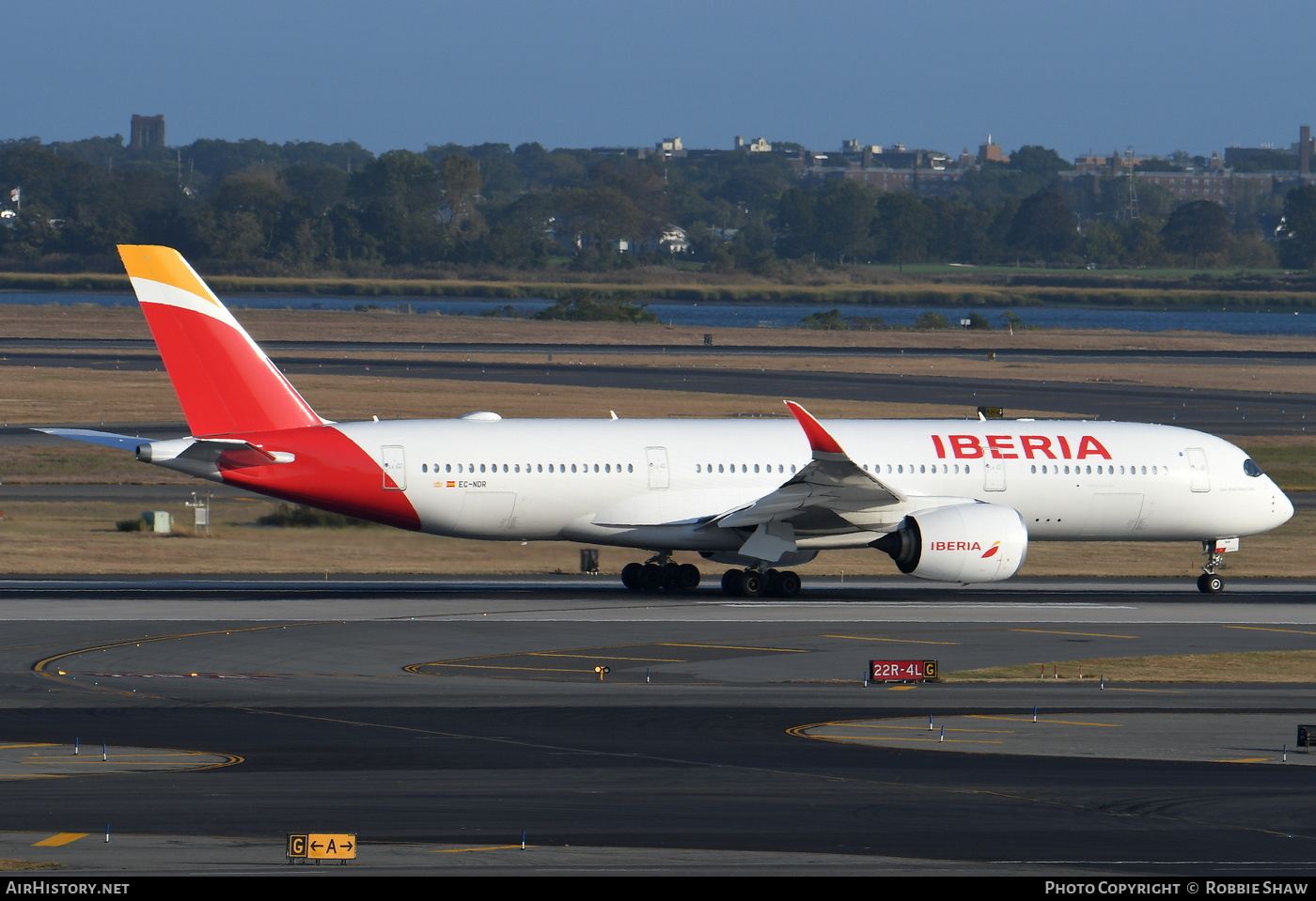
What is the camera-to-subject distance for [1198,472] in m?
41.9

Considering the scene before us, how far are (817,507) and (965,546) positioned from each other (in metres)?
3.25

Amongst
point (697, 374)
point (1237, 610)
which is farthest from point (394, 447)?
point (697, 374)

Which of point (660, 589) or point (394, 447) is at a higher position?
point (394, 447)

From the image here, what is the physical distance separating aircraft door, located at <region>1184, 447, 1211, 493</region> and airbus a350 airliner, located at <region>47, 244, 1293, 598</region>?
55mm

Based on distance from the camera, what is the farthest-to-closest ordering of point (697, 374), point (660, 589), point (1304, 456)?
point (697, 374)
point (1304, 456)
point (660, 589)

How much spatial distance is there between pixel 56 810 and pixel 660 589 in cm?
2252

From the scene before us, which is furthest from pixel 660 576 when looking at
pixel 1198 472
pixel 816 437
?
pixel 1198 472

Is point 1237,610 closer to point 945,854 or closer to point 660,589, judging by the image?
point 660,589

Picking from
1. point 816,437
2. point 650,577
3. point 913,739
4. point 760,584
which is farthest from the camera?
point 650,577

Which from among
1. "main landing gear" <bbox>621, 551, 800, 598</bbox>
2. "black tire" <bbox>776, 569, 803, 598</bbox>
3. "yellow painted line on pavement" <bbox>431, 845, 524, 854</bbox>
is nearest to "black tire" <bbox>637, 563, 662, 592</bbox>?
"main landing gear" <bbox>621, 551, 800, 598</bbox>

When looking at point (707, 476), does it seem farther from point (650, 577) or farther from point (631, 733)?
point (631, 733)

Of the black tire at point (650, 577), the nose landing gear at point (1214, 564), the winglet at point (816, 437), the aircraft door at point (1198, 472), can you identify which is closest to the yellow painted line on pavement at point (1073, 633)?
the winglet at point (816, 437)

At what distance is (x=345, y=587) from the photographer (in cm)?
3981
